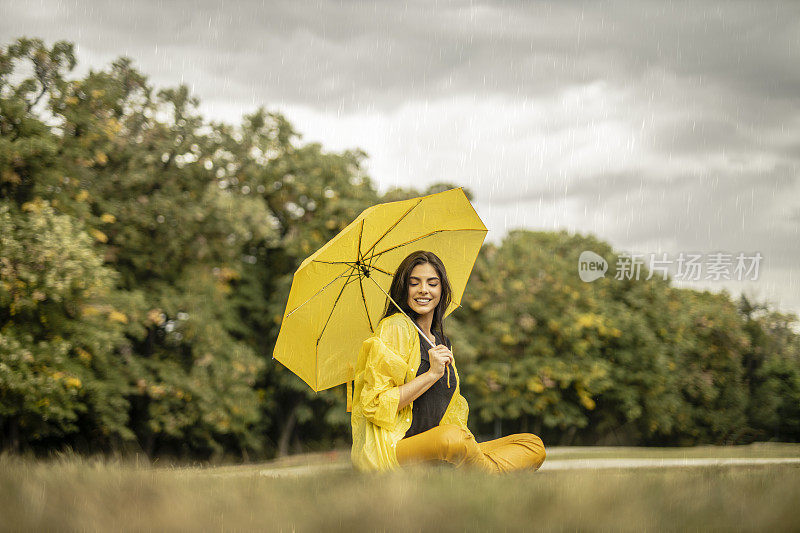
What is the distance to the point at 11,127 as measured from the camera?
43.5ft

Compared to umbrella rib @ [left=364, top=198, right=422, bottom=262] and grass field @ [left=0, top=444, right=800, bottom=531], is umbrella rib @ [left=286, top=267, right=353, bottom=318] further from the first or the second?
grass field @ [left=0, top=444, right=800, bottom=531]

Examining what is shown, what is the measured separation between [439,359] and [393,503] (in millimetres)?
1288

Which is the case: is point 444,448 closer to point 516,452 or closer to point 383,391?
point 383,391

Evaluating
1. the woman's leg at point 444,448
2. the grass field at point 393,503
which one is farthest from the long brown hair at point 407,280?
the grass field at point 393,503

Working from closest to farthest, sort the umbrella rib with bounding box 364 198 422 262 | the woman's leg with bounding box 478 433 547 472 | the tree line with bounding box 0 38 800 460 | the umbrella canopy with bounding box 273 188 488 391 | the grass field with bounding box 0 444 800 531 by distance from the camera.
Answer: the grass field with bounding box 0 444 800 531 < the woman's leg with bounding box 478 433 547 472 < the umbrella canopy with bounding box 273 188 488 391 < the umbrella rib with bounding box 364 198 422 262 < the tree line with bounding box 0 38 800 460

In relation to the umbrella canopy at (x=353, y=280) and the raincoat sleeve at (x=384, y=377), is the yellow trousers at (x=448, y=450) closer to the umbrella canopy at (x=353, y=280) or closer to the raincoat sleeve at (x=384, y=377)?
the raincoat sleeve at (x=384, y=377)

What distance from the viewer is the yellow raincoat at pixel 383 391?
354cm

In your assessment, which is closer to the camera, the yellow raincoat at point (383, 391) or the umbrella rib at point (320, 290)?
the yellow raincoat at point (383, 391)

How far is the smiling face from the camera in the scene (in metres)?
3.92

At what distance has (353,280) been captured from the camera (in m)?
4.43

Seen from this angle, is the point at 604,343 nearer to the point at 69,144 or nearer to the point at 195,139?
the point at 195,139

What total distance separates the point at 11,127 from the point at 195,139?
4.33 meters

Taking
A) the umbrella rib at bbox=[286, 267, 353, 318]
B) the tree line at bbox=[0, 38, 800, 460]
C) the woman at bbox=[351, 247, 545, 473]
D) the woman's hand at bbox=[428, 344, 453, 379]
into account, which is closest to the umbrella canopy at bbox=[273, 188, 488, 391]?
the umbrella rib at bbox=[286, 267, 353, 318]

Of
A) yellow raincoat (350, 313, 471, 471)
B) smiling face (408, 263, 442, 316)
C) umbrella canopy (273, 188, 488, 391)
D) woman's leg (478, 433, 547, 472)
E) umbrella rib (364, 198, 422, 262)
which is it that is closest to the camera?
yellow raincoat (350, 313, 471, 471)
